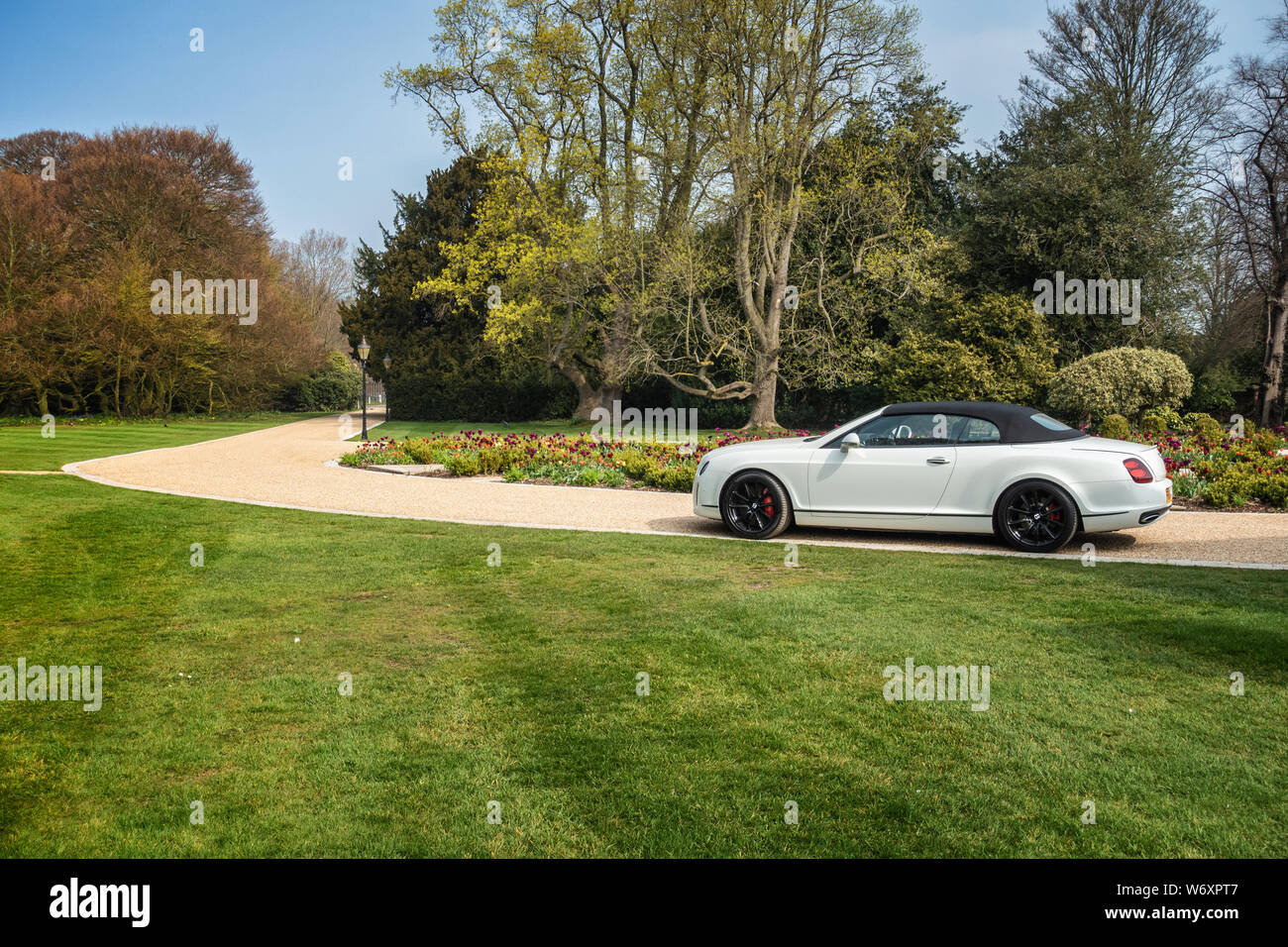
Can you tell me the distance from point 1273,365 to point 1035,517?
25425 mm

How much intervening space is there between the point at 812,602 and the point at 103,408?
4085 cm

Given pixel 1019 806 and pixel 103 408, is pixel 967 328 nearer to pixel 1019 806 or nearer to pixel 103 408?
pixel 1019 806

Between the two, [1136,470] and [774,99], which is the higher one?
[774,99]

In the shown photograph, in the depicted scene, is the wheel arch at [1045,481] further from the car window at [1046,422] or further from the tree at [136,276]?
the tree at [136,276]

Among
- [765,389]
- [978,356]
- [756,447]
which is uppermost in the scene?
[978,356]

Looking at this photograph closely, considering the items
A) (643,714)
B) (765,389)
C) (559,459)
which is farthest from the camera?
(765,389)

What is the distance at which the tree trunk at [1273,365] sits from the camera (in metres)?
28.2

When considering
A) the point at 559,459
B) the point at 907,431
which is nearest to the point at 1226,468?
the point at 907,431

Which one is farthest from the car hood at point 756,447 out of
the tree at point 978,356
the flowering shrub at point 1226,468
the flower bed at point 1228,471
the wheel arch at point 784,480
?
the tree at point 978,356

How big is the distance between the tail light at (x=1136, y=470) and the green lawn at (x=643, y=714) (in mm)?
1079

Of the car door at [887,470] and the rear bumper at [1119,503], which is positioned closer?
the rear bumper at [1119,503]

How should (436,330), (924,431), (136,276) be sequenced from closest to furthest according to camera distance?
(924,431) → (136,276) → (436,330)

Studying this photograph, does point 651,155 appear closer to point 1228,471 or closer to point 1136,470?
point 1228,471

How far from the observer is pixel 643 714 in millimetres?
4469
